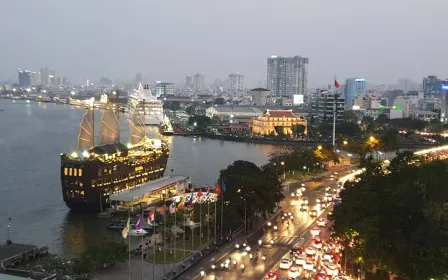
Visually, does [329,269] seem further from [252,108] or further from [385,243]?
[252,108]

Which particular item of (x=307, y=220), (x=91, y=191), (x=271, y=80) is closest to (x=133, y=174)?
(x=91, y=191)

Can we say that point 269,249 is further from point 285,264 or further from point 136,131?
point 136,131

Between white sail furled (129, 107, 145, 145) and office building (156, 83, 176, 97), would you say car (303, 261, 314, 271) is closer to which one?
white sail furled (129, 107, 145, 145)

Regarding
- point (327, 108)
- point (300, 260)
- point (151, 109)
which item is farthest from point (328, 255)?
point (151, 109)

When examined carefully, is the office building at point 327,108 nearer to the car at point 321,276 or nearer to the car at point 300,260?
the car at point 300,260

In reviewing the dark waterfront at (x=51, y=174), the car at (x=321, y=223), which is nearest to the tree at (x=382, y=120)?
the dark waterfront at (x=51, y=174)

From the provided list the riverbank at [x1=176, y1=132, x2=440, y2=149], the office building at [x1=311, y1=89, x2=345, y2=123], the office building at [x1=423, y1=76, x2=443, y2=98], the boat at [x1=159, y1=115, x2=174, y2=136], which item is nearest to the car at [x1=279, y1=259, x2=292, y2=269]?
the riverbank at [x1=176, y1=132, x2=440, y2=149]
